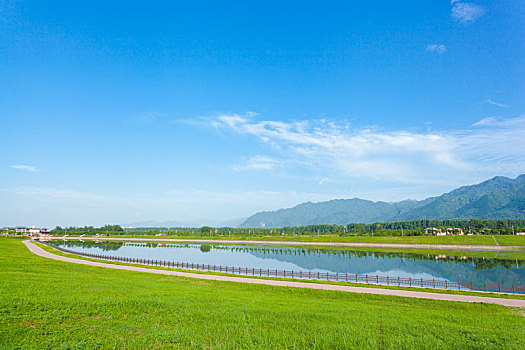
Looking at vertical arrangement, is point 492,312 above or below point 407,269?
above

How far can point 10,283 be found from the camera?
18.8 meters

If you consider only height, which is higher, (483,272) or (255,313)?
(255,313)

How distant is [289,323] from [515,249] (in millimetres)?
103852

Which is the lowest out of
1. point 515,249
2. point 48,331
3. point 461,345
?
point 515,249

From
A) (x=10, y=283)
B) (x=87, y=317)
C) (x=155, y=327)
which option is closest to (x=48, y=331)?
(x=87, y=317)

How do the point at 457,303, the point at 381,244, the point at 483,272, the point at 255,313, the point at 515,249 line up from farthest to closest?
the point at 381,244, the point at 515,249, the point at 483,272, the point at 457,303, the point at 255,313

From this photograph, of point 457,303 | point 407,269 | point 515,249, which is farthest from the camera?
point 515,249

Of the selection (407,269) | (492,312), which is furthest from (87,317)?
(407,269)

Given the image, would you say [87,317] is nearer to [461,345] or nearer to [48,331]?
[48,331]

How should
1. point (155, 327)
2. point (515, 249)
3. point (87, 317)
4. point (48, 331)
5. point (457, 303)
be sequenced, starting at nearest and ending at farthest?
point (48, 331) → point (155, 327) → point (87, 317) → point (457, 303) → point (515, 249)

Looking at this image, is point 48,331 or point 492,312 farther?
point 492,312

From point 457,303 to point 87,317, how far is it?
2213 centimetres

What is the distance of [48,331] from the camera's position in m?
11.1

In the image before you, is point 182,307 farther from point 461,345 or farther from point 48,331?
point 461,345
